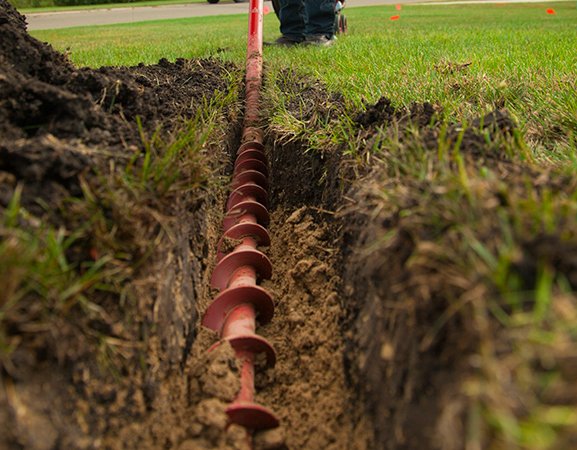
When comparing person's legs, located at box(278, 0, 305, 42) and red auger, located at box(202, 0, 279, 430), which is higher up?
person's legs, located at box(278, 0, 305, 42)

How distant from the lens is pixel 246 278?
2.54m

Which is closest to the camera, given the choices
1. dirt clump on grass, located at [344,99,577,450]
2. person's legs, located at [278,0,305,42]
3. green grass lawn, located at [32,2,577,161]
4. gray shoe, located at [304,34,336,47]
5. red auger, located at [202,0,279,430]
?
dirt clump on grass, located at [344,99,577,450]

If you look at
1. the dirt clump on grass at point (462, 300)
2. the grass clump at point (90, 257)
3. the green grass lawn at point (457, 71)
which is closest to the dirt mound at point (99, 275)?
the grass clump at point (90, 257)

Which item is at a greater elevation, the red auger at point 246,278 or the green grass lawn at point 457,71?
the green grass lawn at point 457,71

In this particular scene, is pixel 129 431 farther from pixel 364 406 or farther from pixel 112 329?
pixel 364 406

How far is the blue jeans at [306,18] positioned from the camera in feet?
24.2

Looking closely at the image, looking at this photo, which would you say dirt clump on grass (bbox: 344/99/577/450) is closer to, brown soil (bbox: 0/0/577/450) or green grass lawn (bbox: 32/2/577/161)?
brown soil (bbox: 0/0/577/450)

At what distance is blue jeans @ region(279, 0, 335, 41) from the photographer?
7.38 meters

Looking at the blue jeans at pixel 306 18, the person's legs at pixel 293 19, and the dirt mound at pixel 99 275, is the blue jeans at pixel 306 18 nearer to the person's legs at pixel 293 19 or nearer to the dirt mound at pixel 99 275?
the person's legs at pixel 293 19

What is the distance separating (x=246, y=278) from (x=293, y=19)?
587 centimetres

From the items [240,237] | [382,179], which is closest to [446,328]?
[382,179]

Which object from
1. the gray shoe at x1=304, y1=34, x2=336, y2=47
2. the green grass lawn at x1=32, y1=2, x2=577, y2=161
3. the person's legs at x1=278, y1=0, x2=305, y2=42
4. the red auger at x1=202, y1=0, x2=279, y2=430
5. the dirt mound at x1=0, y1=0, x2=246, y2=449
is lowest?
the red auger at x1=202, y1=0, x2=279, y2=430

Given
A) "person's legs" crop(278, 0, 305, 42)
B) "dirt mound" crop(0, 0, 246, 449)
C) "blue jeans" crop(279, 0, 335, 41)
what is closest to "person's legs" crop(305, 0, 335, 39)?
"blue jeans" crop(279, 0, 335, 41)

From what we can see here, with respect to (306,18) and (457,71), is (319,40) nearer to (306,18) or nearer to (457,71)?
(306,18)
